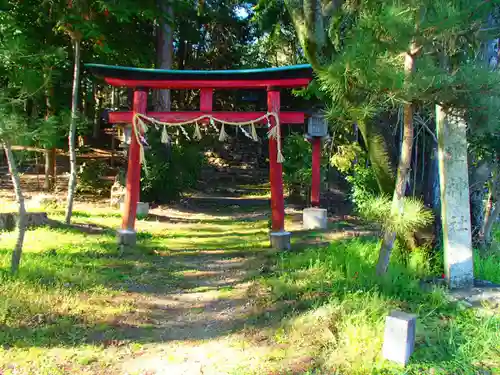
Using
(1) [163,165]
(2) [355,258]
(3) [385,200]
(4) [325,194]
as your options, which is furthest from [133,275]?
(4) [325,194]

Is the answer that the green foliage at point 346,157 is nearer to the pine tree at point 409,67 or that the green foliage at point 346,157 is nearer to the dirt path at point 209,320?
the dirt path at point 209,320

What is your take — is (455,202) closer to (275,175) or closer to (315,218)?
(275,175)

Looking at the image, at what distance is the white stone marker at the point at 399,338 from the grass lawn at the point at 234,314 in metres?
0.08

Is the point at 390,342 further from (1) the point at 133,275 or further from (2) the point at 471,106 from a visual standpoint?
(1) the point at 133,275

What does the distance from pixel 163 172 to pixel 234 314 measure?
7935mm

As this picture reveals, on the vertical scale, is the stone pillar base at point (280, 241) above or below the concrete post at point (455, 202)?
below

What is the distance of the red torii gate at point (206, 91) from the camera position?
23.9 ft

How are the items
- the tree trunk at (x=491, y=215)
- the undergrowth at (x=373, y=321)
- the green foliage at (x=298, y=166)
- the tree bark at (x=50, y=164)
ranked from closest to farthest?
the undergrowth at (x=373, y=321), the tree trunk at (x=491, y=215), the green foliage at (x=298, y=166), the tree bark at (x=50, y=164)

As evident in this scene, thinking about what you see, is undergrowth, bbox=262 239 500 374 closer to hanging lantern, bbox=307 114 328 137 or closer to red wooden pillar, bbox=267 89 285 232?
red wooden pillar, bbox=267 89 285 232

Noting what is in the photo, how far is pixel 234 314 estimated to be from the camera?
4594 millimetres

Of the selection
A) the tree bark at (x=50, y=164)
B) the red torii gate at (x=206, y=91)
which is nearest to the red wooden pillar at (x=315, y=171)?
the red torii gate at (x=206, y=91)

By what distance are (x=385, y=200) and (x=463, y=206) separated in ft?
3.46

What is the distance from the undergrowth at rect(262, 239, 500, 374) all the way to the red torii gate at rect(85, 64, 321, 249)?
2737 mm

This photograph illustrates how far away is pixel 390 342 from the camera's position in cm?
305
